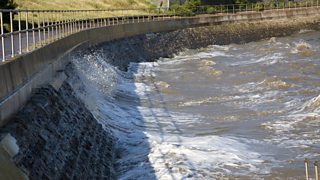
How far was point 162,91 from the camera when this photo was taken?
25.5 m

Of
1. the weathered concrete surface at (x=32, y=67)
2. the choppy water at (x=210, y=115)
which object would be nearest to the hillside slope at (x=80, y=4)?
the weathered concrete surface at (x=32, y=67)

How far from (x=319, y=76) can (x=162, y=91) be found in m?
8.01

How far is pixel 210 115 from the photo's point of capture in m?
19.7

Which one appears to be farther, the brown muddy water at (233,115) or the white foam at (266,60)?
the white foam at (266,60)

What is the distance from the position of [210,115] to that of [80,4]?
4506cm

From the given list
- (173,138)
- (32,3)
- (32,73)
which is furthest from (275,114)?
(32,3)

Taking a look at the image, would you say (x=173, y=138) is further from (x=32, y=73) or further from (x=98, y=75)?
(x=98, y=75)

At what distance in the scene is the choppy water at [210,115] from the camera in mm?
13562

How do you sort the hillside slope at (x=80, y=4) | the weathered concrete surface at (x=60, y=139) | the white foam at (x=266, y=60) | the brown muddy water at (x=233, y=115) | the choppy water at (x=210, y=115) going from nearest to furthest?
the weathered concrete surface at (x=60, y=139)
the choppy water at (x=210, y=115)
the brown muddy water at (x=233, y=115)
the white foam at (x=266, y=60)
the hillside slope at (x=80, y=4)

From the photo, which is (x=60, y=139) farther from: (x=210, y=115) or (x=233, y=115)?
(x=233, y=115)

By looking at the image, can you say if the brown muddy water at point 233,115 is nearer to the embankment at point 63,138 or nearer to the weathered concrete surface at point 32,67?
the embankment at point 63,138

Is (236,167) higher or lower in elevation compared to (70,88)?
lower

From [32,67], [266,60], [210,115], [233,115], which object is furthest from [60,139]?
[266,60]

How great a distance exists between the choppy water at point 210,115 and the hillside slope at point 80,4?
21594 millimetres
